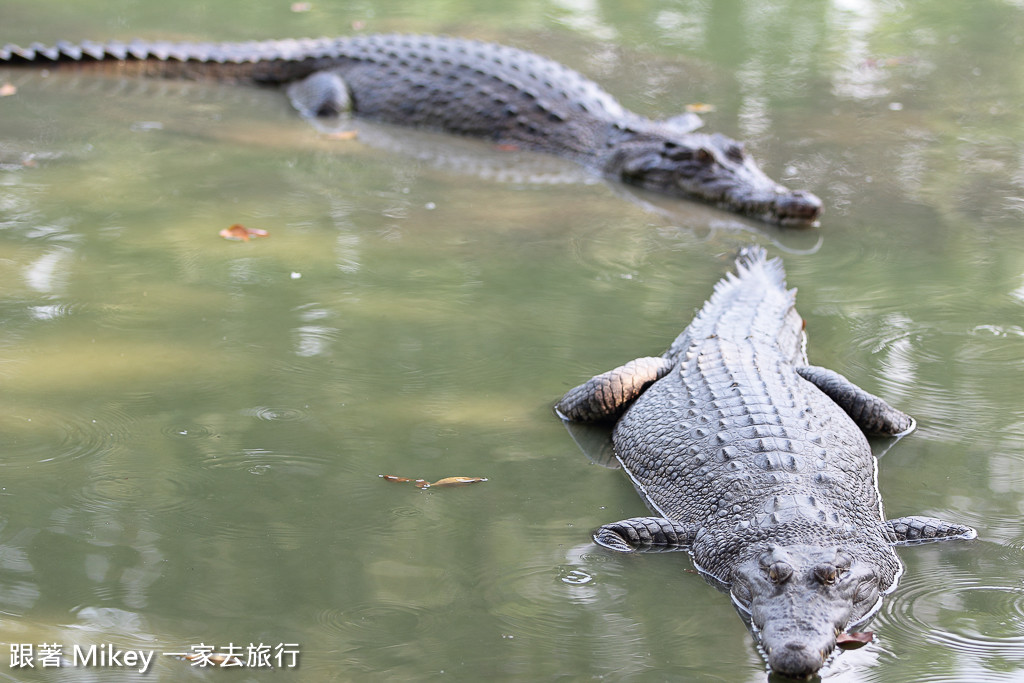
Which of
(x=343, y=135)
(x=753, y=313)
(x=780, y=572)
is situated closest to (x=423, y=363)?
(x=753, y=313)

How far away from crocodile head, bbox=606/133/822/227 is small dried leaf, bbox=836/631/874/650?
12.5 ft

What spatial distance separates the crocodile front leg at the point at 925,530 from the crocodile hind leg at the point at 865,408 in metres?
0.67

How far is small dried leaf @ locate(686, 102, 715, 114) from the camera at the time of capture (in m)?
8.62

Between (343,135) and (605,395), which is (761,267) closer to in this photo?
(605,395)

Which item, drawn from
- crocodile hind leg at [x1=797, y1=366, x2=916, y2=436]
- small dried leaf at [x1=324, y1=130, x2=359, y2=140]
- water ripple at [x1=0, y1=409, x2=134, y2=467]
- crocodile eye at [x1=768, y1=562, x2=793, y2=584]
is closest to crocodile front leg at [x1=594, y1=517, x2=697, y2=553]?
crocodile eye at [x1=768, y1=562, x2=793, y2=584]

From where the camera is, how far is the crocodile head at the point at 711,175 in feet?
21.6

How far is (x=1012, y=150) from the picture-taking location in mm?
7734

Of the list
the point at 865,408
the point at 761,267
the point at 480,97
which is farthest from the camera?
the point at 480,97

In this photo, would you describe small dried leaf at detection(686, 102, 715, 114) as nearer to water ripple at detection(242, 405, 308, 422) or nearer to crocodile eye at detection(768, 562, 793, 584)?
water ripple at detection(242, 405, 308, 422)

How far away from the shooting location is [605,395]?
436cm

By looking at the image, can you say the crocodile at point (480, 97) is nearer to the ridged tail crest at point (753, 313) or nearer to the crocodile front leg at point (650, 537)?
the ridged tail crest at point (753, 313)

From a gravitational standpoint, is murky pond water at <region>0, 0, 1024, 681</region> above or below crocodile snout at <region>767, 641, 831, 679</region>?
below

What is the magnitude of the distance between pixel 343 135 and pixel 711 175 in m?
2.73

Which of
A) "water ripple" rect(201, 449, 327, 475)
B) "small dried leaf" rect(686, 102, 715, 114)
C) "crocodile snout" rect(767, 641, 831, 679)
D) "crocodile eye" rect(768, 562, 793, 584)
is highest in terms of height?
"crocodile eye" rect(768, 562, 793, 584)
